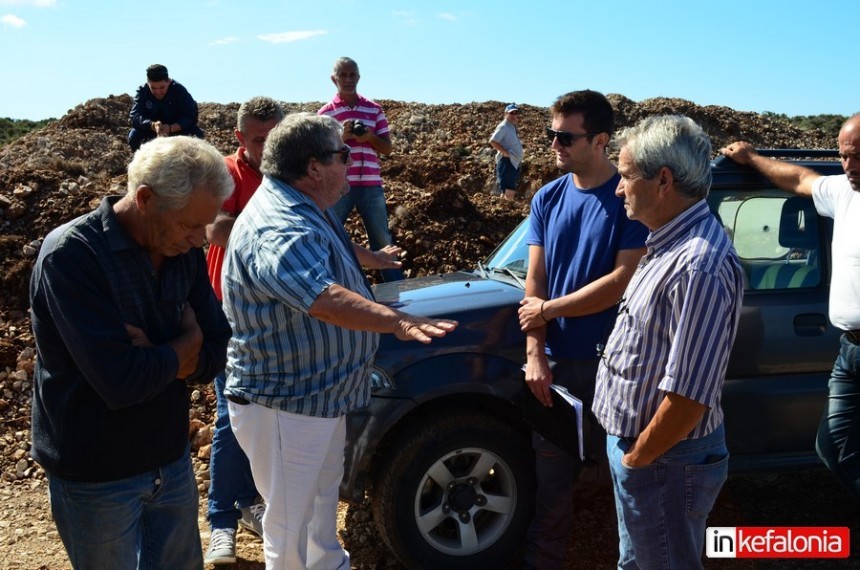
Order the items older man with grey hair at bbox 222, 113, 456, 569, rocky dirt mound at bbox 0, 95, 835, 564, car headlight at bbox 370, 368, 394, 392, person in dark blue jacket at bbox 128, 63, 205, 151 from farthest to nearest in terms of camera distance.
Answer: person in dark blue jacket at bbox 128, 63, 205, 151 → rocky dirt mound at bbox 0, 95, 835, 564 → car headlight at bbox 370, 368, 394, 392 → older man with grey hair at bbox 222, 113, 456, 569

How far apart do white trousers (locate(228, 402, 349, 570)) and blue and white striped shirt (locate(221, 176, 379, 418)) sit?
7 centimetres

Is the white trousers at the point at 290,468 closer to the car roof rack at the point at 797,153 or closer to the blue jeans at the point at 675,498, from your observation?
the blue jeans at the point at 675,498

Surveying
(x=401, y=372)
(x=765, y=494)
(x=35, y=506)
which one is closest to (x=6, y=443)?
(x=35, y=506)

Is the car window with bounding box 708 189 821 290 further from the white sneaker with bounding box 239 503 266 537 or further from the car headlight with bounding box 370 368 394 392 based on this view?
the white sneaker with bounding box 239 503 266 537

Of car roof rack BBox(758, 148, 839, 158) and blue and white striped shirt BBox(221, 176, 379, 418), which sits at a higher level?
car roof rack BBox(758, 148, 839, 158)

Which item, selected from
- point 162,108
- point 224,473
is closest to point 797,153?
point 224,473

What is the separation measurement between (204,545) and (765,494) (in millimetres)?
3305

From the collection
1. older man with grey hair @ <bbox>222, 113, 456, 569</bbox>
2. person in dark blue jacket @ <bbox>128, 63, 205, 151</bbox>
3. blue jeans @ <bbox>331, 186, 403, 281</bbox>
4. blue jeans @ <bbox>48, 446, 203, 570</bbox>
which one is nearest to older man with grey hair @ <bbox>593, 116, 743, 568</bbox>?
older man with grey hair @ <bbox>222, 113, 456, 569</bbox>

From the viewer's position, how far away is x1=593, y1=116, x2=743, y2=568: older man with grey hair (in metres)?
2.35

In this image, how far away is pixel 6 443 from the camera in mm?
6145

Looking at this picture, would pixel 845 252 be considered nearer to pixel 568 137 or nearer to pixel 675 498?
pixel 568 137

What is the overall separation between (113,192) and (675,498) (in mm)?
8488

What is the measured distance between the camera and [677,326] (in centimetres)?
237

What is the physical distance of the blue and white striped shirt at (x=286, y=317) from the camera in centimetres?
274
